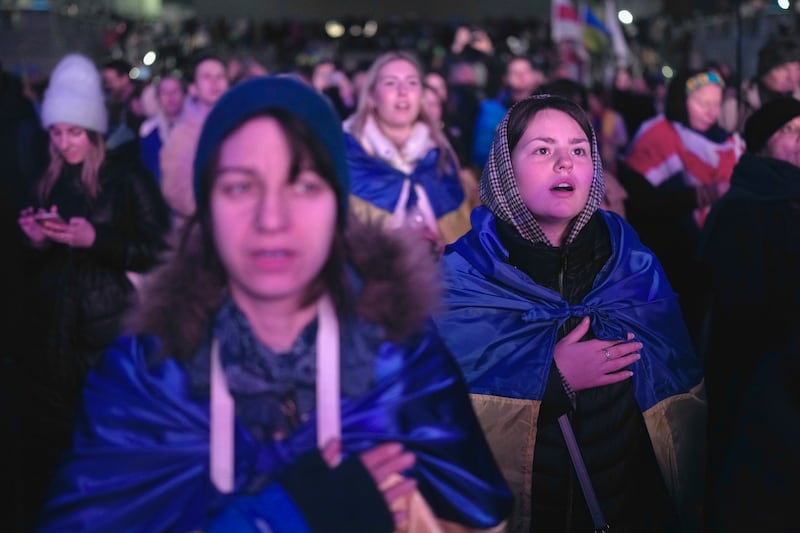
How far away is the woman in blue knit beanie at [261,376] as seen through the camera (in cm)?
211

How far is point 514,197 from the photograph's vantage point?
344cm

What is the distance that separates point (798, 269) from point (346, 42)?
3346 centimetres

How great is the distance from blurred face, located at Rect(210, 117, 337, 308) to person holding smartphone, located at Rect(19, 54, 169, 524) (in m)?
2.79

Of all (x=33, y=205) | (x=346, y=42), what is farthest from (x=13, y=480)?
(x=346, y=42)

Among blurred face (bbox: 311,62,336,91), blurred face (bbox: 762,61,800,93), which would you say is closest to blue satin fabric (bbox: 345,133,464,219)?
blurred face (bbox: 762,61,800,93)

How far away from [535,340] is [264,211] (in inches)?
60.2

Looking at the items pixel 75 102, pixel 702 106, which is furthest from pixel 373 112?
pixel 702 106

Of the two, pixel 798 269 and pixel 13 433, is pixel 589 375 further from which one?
pixel 13 433

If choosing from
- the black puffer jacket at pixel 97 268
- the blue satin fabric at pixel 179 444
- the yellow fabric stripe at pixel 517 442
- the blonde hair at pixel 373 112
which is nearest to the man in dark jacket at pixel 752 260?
the yellow fabric stripe at pixel 517 442

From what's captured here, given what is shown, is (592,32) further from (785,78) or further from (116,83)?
(785,78)

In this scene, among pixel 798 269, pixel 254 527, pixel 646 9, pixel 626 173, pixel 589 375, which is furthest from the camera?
pixel 646 9

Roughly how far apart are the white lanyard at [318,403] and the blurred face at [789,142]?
10.3 ft

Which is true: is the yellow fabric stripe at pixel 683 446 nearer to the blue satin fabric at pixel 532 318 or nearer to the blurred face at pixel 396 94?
the blue satin fabric at pixel 532 318

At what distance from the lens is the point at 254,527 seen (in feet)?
6.77
